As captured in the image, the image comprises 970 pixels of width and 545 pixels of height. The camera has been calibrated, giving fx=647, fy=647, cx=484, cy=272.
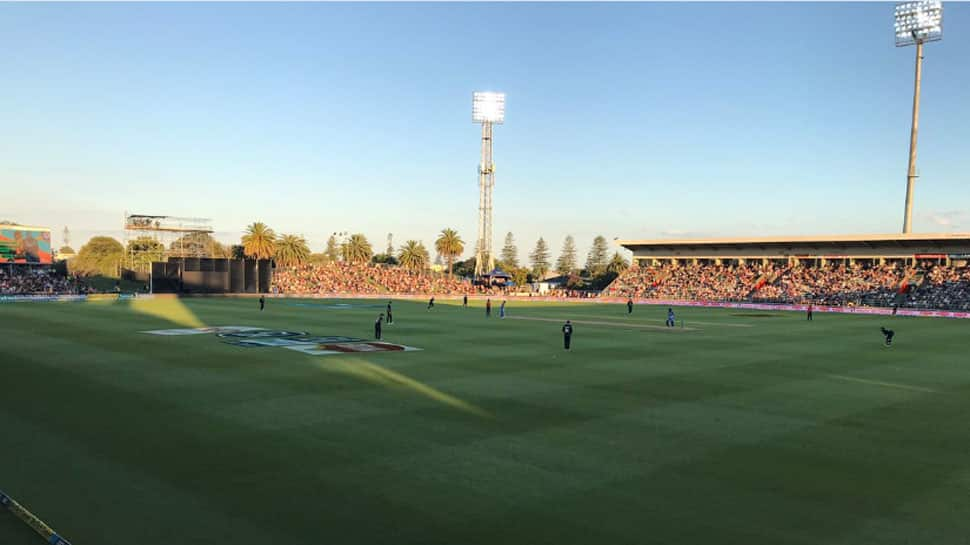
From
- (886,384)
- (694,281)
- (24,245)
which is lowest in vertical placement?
(886,384)

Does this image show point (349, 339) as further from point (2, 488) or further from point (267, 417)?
point (2, 488)

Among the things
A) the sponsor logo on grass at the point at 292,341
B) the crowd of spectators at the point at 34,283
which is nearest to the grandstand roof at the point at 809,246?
the sponsor logo on grass at the point at 292,341

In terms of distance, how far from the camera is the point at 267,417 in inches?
613

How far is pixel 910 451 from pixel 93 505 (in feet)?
50.3

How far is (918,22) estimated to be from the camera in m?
79.6

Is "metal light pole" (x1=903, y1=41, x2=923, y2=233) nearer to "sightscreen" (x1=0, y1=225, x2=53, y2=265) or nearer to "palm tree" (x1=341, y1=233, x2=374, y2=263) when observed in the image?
"palm tree" (x1=341, y1=233, x2=374, y2=263)

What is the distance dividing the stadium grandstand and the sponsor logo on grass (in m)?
63.3

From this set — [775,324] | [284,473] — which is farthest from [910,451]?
[775,324]

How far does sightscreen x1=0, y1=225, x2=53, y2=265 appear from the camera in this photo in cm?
9050

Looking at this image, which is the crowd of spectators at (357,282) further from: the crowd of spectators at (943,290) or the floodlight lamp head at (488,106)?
the crowd of spectators at (943,290)

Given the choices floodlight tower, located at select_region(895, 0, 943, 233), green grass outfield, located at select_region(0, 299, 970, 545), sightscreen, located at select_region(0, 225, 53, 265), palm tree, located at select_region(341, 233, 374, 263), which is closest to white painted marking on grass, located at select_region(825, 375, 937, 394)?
green grass outfield, located at select_region(0, 299, 970, 545)

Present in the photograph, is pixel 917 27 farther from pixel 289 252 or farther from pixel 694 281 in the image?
pixel 289 252

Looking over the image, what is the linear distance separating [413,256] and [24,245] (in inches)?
2575

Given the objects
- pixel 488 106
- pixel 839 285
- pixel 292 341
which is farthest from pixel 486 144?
pixel 292 341
